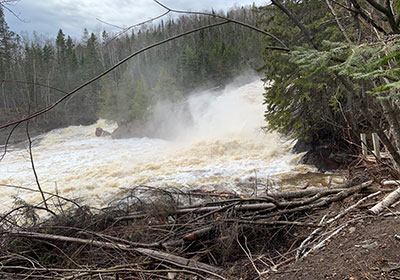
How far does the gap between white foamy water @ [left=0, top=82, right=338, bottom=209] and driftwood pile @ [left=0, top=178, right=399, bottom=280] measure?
2.55m

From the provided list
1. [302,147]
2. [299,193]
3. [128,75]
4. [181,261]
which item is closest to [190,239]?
[181,261]

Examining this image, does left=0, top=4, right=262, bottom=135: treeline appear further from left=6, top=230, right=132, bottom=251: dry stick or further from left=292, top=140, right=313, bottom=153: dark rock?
left=6, top=230, right=132, bottom=251: dry stick

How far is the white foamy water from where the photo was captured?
11.2 m

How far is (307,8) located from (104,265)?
12.6m

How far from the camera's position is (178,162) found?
14797 millimetres

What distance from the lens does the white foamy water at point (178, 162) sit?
11.2 meters

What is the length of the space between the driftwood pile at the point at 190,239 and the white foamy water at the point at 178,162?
→ 2.55 metres

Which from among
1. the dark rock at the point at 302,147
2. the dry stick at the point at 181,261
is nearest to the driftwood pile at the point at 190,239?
the dry stick at the point at 181,261

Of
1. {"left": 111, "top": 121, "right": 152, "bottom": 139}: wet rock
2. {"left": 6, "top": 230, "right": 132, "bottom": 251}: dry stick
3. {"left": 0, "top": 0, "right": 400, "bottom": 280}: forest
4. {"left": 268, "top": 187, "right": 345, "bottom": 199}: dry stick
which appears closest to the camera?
{"left": 0, "top": 0, "right": 400, "bottom": 280}: forest

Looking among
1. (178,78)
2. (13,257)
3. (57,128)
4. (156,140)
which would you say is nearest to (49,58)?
(57,128)

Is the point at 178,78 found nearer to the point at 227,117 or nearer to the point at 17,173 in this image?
the point at 227,117

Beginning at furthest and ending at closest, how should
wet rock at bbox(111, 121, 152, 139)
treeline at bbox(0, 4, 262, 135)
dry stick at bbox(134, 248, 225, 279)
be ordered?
treeline at bbox(0, 4, 262, 135) → wet rock at bbox(111, 121, 152, 139) → dry stick at bbox(134, 248, 225, 279)

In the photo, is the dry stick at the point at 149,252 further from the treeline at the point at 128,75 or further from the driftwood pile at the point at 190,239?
the treeline at the point at 128,75

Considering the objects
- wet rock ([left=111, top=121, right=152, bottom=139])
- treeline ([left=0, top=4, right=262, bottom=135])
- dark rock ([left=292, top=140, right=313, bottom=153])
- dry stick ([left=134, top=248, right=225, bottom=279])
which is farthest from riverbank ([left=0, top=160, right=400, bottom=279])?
treeline ([left=0, top=4, right=262, bottom=135])
